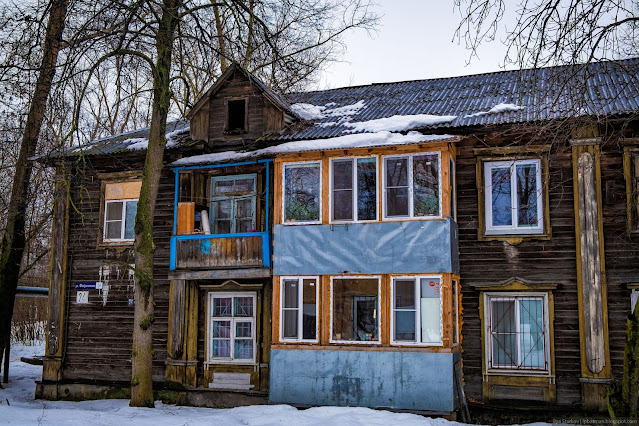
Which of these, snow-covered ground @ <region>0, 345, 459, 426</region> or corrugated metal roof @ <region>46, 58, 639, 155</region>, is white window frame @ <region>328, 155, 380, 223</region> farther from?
snow-covered ground @ <region>0, 345, 459, 426</region>

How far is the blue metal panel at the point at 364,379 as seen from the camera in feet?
42.4

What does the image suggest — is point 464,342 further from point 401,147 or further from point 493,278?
point 401,147

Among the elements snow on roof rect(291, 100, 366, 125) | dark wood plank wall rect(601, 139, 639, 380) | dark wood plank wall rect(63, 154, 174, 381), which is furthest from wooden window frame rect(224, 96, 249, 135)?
dark wood plank wall rect(601, 139, 639, 380)

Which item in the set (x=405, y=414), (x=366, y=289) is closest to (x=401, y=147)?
(x=366, y=289)

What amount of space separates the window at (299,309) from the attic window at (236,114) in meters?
4.25

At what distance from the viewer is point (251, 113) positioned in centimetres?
1606

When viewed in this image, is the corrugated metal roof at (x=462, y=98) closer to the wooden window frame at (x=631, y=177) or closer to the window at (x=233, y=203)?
the wooden window frame at (x=631, y=177)

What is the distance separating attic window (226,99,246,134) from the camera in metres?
16.3

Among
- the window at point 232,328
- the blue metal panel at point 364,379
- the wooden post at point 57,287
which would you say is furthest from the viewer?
the wooden post at point 57,287

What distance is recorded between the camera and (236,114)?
16.5 metres

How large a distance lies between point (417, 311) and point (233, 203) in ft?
17.9

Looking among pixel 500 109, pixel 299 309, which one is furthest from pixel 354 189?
pixel 500 109

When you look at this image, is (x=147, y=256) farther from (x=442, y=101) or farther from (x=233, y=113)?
(x=442, y=101)

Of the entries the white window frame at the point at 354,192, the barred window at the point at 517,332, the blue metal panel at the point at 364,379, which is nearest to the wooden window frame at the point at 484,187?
the barred window at the point at 517,332
